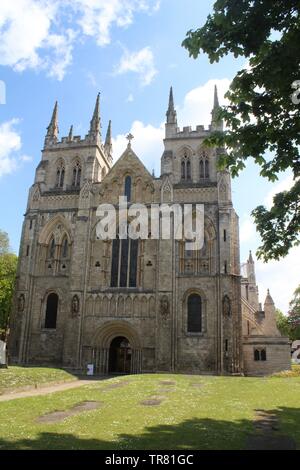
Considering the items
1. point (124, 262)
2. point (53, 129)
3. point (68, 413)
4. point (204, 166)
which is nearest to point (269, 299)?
point (204, 166)

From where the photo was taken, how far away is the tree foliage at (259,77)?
8.26 metres

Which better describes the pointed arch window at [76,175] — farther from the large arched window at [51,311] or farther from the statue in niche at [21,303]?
the statue in niche at [21,303]

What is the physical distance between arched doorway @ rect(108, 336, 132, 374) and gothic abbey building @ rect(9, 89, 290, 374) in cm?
8

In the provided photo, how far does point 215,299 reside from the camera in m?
31.0

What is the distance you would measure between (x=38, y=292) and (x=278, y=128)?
2892 centimetres

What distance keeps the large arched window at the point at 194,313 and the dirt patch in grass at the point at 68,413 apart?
59.9 ft

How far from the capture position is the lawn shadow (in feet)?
24.9

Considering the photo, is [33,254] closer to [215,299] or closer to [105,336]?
[105,336]

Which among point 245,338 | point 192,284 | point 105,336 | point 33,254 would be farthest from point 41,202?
point 245,338

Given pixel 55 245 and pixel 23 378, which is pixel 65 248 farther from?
pixel 23 378

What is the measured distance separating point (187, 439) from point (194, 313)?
76.8 feet

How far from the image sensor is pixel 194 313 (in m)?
31.5

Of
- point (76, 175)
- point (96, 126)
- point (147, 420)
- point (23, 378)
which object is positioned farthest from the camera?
point (96, 126)

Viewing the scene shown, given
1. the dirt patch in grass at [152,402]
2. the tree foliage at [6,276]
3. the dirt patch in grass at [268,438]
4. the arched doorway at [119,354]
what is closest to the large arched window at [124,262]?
the arched doorway at [119,354]
